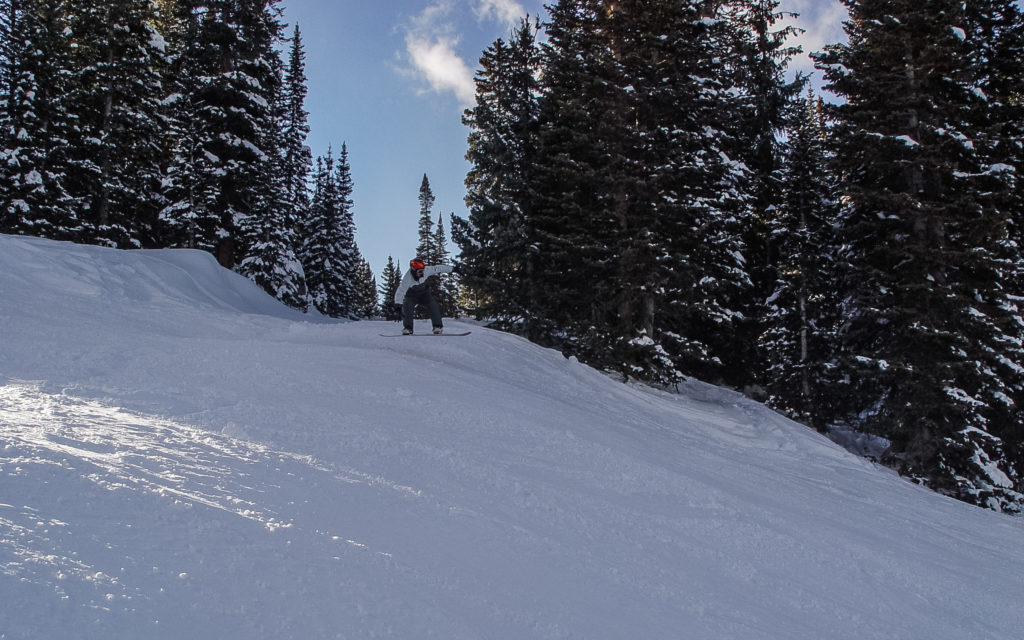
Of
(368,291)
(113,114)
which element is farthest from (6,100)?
(368,291)

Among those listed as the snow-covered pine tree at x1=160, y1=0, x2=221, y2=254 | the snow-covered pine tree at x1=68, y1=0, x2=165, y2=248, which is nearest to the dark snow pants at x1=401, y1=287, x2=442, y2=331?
the snow-covered pine tree at x1=160, y1=0, x2=221, y2=254

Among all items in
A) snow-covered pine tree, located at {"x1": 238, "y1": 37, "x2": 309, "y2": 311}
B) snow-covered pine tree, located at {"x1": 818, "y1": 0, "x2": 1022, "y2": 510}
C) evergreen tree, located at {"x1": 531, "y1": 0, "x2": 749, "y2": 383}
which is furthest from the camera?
snow-covered pine tree, located at {"x1": 238, "y1": 37, "x2": 309, "y2": 311}

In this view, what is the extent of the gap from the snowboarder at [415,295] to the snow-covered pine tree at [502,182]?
6.88m

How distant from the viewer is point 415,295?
11789 millimetres

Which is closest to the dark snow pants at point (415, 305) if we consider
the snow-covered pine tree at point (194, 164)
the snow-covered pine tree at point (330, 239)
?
the snow-covered pine tree at point (194, 164)

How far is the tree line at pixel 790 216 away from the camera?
13.6m

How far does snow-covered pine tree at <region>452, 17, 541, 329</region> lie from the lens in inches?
742

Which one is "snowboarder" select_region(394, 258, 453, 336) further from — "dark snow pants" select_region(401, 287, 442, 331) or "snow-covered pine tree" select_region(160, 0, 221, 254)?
"snow-covered pine tree" select_region(160, 0, 221, 254)

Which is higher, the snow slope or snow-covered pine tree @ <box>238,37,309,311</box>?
snow-covered pine tree @ <box>238,37,309,311</box>

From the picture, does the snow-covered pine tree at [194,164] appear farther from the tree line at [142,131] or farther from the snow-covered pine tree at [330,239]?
the snow-covered pine tree at [330,239]

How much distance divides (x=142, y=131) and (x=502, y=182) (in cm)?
1709

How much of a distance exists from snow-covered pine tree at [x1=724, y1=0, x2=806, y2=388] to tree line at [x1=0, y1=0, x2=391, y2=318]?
19037mm

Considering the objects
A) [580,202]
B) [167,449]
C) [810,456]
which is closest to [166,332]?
[167,449]

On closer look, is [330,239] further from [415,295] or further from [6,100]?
[415,295]
